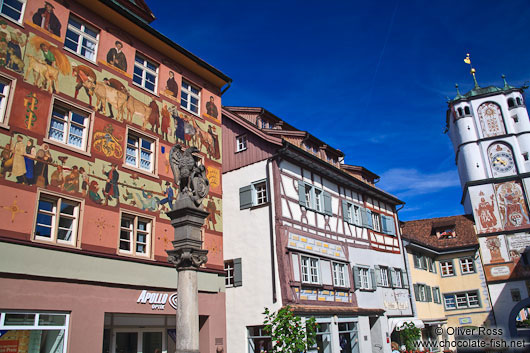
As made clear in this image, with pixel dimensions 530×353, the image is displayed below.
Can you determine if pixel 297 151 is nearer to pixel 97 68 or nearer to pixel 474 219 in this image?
pixel 97 68

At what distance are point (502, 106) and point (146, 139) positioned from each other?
124 feet

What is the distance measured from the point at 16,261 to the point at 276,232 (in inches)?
415

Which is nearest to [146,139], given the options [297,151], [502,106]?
[297,151]

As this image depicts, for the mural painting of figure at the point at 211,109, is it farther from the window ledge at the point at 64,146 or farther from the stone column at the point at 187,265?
the stone column at the point at 187,265

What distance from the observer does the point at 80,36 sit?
14547 millimetres

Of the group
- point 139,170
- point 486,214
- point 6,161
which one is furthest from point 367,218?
point 6,161

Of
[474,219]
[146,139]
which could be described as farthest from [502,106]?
[146,139]

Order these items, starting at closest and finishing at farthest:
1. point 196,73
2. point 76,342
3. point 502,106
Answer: point 76,342 → point 196,73 → point 502,106

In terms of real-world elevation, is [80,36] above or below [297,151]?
above

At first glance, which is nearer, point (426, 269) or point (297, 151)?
point (297, 151)

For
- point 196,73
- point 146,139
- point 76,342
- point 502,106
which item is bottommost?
point 76,342

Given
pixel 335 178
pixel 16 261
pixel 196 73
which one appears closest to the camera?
pixel 16 261

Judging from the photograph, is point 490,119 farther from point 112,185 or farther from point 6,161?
point 6,161

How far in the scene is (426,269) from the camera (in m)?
34.0
